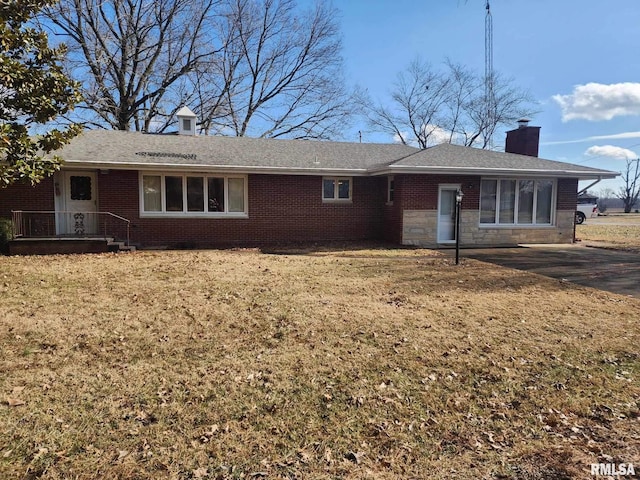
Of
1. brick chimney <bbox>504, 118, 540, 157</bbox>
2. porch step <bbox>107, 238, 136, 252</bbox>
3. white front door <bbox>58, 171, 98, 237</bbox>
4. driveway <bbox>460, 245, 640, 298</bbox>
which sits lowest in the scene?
driveway <bbox>460, 245, 640, 298</bbox>

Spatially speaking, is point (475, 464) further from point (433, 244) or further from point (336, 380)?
point (433, 244)

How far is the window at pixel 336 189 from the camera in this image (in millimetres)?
14594

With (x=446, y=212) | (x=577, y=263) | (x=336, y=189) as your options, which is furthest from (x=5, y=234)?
(x=577, y=263)

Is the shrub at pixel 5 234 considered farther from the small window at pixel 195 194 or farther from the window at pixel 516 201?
the window at pixel 516 201

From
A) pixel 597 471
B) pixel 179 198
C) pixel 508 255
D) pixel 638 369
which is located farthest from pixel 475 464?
pixel 179 198

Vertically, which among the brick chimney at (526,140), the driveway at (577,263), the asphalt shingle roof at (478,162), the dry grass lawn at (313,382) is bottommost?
the dry grass lawn at (313,382)

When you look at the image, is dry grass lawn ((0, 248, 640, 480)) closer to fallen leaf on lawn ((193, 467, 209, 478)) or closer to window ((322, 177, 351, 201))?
fallen leaf on lawn ((193, 467, 209, 478))

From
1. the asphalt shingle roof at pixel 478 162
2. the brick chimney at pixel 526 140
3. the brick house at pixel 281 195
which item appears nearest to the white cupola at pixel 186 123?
the brick house at pixel 281 195

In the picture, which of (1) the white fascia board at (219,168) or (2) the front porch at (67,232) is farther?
(1) the white fascia board at (219,168)

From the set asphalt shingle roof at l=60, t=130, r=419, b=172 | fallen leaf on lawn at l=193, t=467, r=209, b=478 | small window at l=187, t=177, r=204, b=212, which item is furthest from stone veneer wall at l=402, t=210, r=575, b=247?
fallen leaf on lawn at l=193, t=467, r=209, b=478

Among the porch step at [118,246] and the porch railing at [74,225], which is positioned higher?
the porch railing at [74,225]

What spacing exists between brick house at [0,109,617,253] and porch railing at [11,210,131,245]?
0.03 meters

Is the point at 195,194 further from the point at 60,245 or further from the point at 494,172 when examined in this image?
the point at 494,172

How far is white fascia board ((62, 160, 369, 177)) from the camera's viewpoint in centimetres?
1191
